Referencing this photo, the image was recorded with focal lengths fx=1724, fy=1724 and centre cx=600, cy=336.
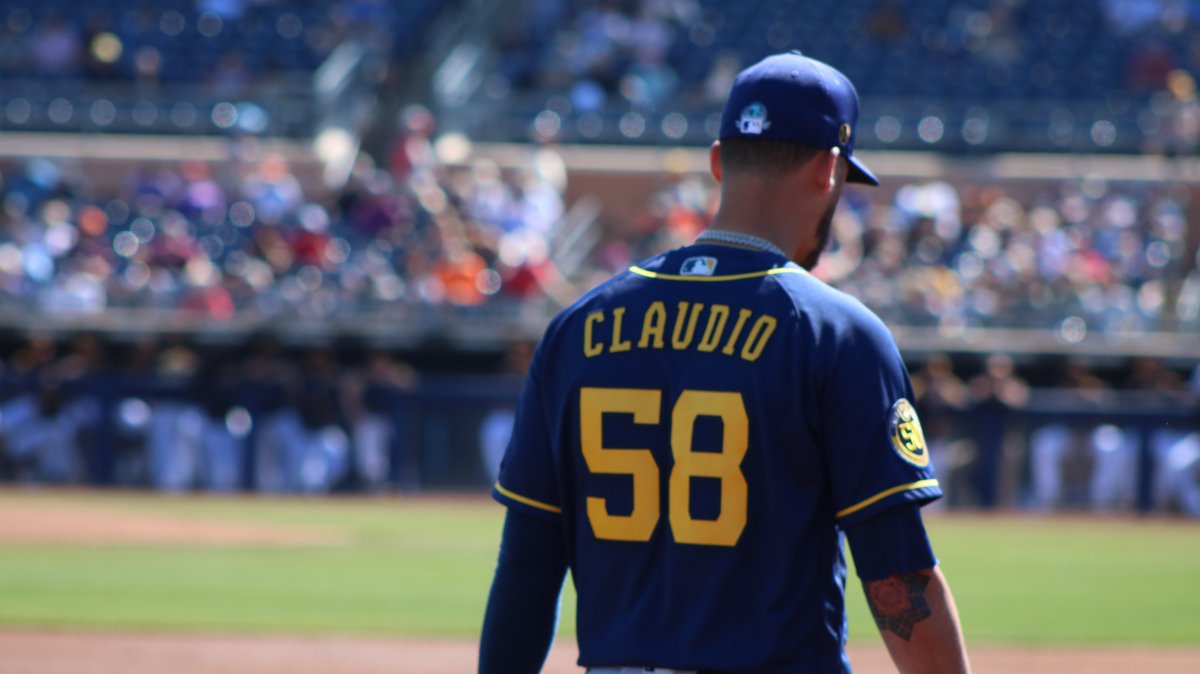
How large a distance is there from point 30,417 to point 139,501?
6.61 ft

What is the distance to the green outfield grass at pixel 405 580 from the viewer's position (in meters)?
9.48

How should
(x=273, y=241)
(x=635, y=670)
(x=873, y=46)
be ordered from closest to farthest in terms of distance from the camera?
(x=635, y=670) < (x=273, y=241) < (x=873, y=46)

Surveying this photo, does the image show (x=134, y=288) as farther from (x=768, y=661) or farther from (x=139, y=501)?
(x=768, y=661)

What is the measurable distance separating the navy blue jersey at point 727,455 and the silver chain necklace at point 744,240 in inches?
0.6

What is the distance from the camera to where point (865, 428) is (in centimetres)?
248

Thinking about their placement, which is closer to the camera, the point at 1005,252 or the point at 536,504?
the point at 536,504

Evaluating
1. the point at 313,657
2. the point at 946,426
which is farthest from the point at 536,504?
the point at 946,426

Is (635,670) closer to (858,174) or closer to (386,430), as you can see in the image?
(858,174)

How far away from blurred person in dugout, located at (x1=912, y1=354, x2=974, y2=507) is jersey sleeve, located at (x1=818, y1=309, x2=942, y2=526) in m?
15.1

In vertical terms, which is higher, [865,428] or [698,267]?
[698,267]

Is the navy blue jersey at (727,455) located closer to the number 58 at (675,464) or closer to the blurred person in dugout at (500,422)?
the number 58 at (675,464)

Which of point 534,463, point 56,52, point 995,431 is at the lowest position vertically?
point 995,431

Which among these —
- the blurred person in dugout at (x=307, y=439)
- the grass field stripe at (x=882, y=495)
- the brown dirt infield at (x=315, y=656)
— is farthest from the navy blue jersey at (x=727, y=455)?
the blurred person in dugout at (x=307, y=439)

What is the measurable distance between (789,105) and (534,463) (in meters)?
0.69
